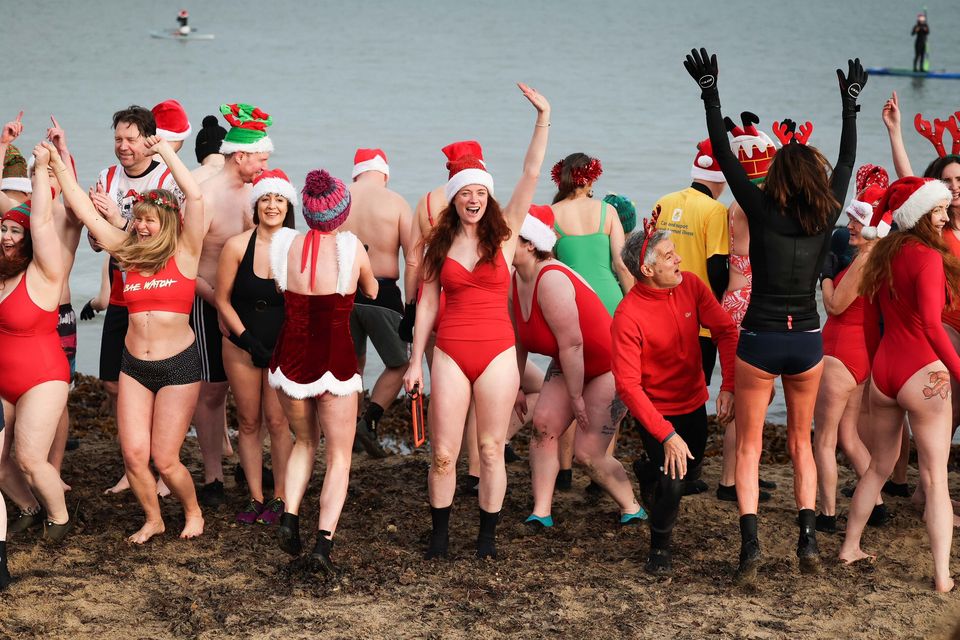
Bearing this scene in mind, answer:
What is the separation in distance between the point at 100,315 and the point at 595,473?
8.51 m

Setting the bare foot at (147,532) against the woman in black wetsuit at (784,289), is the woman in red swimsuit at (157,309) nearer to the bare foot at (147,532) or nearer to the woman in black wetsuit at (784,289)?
the bare foot at (147,532)

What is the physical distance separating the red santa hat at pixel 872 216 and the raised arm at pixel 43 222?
13.9 feet

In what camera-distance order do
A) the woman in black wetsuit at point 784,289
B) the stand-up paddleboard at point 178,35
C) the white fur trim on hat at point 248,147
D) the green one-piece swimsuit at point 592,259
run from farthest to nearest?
the stand-up paddleboard at point 178,35
the green one-piece swimsuit at point 592,259
the white fur trim on hat at point 248,147
the woman in black wetsuit at point 784,289

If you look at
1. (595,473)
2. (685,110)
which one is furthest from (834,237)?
(685,110)

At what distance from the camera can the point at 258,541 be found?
673cm

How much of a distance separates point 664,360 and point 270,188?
89.7 inches

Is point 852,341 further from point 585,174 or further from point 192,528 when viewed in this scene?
point 192,528

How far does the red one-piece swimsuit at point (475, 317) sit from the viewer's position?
20.2 feet

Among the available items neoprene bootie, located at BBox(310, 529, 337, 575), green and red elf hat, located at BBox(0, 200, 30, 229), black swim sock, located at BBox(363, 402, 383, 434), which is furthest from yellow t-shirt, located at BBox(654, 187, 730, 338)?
green and red elf hat, located at BBox(0, 200, 30, 229)

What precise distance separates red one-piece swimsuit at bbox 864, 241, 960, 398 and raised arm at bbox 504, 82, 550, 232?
6.01 feet

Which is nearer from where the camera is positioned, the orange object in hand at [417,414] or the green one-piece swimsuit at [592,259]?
the orange object in hand at [417,414]

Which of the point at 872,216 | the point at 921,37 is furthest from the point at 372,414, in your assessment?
the point at 921,37

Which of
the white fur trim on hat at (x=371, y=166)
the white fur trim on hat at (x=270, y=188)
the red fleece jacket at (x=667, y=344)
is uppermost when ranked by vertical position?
the white fur trim on hat at (x=371, y=166)

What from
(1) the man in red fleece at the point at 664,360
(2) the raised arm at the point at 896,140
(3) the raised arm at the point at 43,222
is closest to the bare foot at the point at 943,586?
(1) the man in red fleece at the point at 664,360
